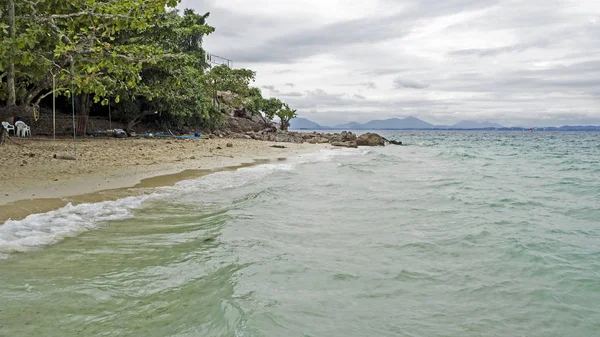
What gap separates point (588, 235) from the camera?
8.38 meters

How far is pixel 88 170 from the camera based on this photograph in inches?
488

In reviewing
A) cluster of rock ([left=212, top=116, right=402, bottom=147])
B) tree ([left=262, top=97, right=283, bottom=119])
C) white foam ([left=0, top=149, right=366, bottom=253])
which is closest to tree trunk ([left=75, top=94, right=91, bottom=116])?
cluster of rock ([left=212, top=116, right=402, bottom=147])

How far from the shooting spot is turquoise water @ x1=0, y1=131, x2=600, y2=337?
4.11 metres

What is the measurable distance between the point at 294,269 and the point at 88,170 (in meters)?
9.12

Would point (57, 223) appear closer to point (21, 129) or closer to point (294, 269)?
point (294, 269)

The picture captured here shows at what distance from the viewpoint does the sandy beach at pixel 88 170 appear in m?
8.84

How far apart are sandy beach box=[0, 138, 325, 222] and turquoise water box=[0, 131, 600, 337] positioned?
939mm

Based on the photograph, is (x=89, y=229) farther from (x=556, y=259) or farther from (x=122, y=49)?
(x=556, y=259)

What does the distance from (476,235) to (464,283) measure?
8.84 ft

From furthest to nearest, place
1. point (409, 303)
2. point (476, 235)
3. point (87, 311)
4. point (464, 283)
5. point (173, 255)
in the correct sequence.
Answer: point (476, 235) → point (173, 255) → point (464, 283) → point (409, 303) → point (87, 311)

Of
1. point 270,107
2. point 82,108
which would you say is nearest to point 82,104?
point 82,108

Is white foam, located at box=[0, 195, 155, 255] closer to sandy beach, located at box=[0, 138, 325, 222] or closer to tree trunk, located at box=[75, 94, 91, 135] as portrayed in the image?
sandy beach, located at box=[0, 138, 325, 222]

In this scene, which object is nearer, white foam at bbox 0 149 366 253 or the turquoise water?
the turquoise water

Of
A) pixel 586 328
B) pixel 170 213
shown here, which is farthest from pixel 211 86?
pixel 586 328
